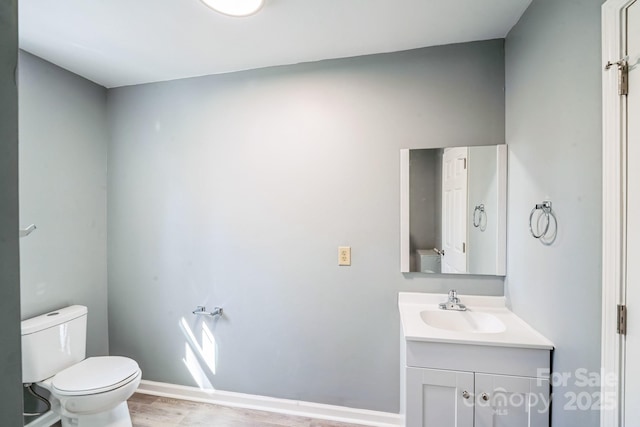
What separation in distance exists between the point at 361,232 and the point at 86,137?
2.19 metres

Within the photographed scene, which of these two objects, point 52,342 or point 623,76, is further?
point 52,342

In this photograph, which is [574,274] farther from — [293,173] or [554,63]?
[293,173]

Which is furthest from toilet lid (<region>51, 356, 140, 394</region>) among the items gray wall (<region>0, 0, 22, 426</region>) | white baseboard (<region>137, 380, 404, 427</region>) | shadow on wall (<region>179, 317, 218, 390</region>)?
gray wall (<region>0, 0, 22, 426</region>)

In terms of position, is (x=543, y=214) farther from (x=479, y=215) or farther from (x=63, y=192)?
(x=63, y=192)

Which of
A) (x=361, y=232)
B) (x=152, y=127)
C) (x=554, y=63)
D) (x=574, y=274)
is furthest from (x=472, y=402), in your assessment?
(x=152, y=127)

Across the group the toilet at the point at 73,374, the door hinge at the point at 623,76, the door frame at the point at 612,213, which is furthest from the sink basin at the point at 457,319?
the toilet at the point at 73,374

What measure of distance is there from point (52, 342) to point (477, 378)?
7.96 ft

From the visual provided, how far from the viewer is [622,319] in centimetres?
88

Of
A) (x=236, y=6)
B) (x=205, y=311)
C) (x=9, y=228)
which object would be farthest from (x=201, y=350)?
(x=236, y=6)

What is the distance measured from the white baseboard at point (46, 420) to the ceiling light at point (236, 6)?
267 centimetres

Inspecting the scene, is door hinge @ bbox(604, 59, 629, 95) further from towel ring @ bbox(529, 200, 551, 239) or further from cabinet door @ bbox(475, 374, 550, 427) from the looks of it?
cabinet door @ bbox(475, 374, 550, 427)

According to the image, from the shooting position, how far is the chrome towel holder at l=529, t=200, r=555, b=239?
49.0 inches

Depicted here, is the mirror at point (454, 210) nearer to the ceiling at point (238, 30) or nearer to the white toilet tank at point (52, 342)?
the ceiling at point (238, 30)

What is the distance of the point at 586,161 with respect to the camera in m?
1.02
